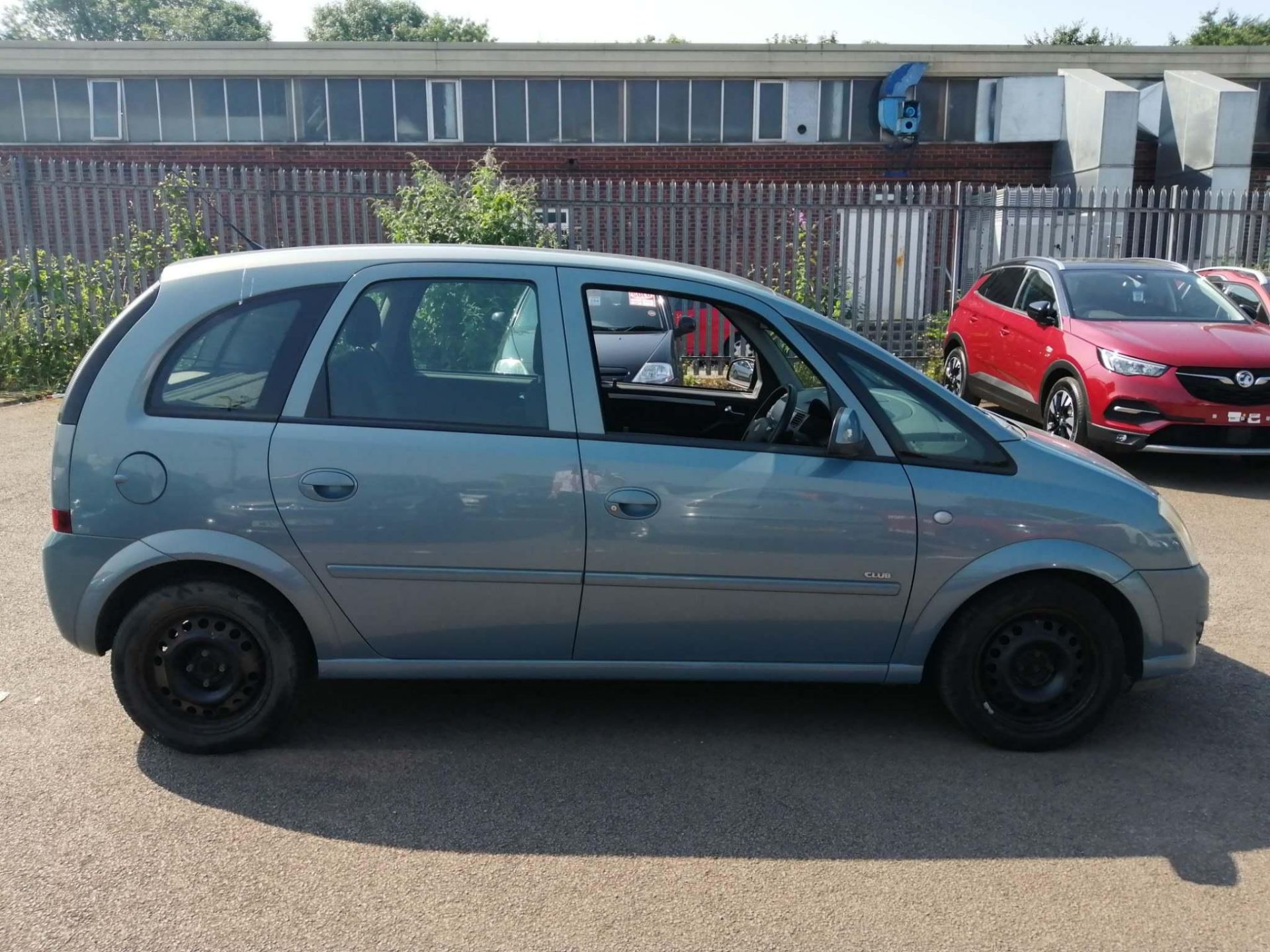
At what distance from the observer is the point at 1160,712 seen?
15.7ft

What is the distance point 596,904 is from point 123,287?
12610 millimetres

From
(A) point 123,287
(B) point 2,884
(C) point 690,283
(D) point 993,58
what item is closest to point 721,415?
(C) point 690,283

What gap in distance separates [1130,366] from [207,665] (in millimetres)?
7498

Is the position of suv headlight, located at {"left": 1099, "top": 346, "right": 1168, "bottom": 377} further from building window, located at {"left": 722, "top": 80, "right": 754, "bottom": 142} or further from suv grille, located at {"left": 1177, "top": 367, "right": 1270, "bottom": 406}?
building window, located at {"left": 722, "top": 80, "right": 754, "bottom": 142}

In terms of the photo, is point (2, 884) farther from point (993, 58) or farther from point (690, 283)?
point (993, 58)

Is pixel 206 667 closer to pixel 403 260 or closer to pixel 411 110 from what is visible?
pixel 403 260

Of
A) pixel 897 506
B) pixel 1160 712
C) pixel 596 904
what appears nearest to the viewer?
pixel 596 904

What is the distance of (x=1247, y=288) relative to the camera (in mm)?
12344

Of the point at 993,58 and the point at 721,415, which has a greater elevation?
the point at 993,58

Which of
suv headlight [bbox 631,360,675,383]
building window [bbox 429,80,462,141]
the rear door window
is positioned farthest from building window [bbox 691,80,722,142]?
suv headlight [bbox 631,360,675,383]

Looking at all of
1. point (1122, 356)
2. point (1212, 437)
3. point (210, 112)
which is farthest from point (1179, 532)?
point (210, 112)

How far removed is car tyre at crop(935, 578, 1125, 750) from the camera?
4258 millimetres

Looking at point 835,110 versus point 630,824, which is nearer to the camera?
point 630,824

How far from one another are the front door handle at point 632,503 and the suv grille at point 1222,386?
647cm
